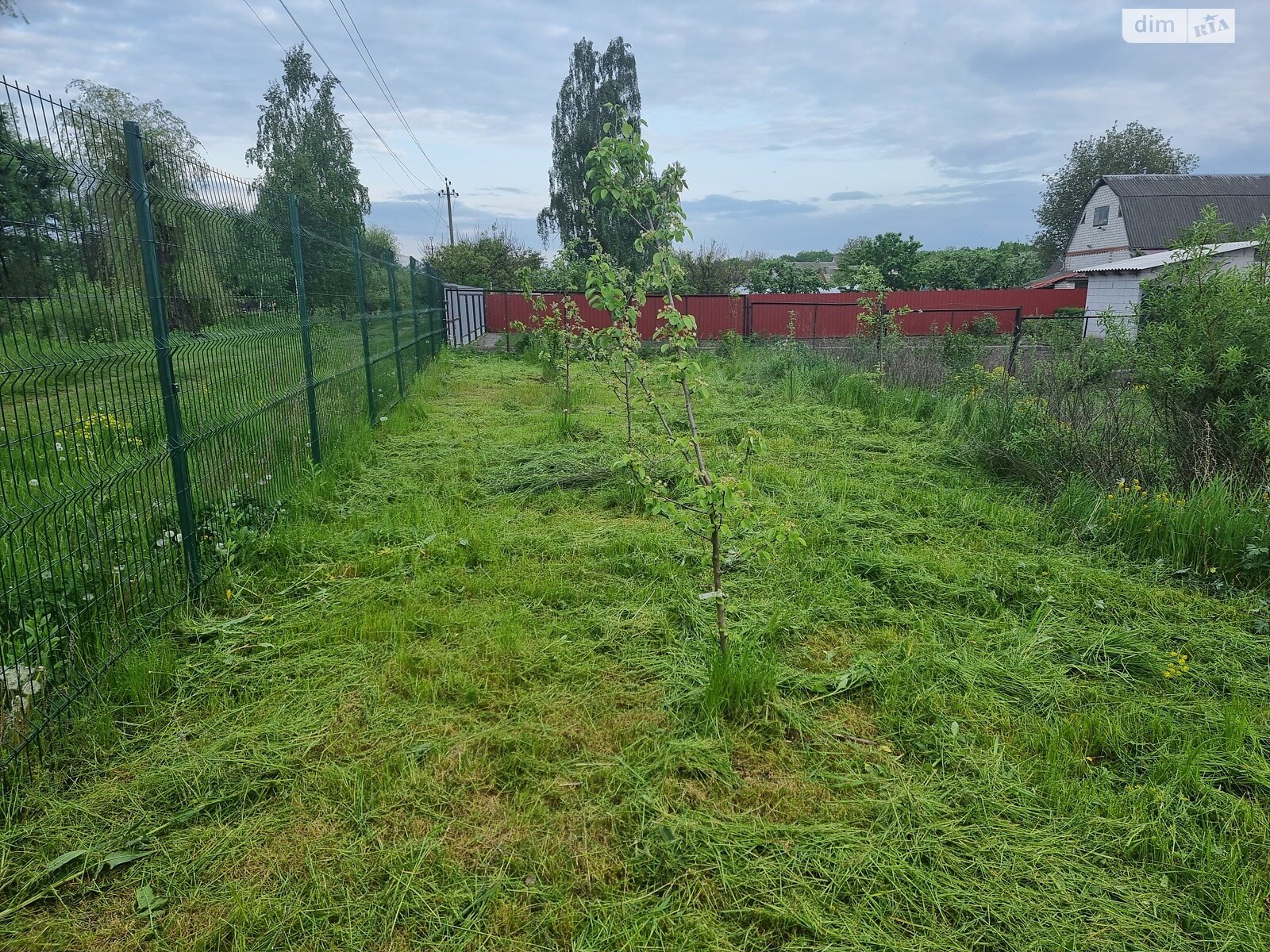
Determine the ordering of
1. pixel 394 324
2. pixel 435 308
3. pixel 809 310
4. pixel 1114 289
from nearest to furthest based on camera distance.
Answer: pixel 394 324 → pixel 435 308 → pixel 809 310 → pixel 1114 289

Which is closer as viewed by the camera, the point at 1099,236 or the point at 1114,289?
the point at 1114,289

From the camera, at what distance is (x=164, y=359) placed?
299 cm

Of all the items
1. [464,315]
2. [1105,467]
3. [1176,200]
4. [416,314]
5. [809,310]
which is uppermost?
[1176,200]

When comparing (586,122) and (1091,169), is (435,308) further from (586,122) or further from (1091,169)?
(1091,169)

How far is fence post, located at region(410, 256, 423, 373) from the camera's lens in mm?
10711

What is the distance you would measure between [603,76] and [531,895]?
33123mm

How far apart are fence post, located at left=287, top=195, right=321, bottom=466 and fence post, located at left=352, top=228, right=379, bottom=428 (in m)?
1.67

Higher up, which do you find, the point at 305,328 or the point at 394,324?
the point at 394,324

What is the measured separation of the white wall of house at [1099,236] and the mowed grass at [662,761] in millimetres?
30675

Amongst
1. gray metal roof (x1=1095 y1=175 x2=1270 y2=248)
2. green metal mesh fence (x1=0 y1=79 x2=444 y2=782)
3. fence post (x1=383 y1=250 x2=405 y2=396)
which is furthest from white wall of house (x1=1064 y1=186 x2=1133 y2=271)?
green metal mesh fence (x1=0 y1=79 x2=444 y2=782)

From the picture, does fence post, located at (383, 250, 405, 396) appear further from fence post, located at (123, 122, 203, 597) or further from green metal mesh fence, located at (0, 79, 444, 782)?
fence post, located at (123, 122, 203, 597)

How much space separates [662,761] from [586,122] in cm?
3129

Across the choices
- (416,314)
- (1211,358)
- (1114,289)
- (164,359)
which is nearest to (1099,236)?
(1114,289)

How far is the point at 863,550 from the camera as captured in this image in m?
4.15
